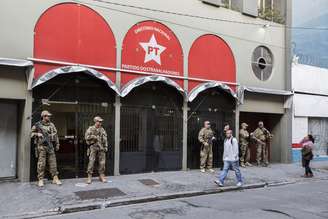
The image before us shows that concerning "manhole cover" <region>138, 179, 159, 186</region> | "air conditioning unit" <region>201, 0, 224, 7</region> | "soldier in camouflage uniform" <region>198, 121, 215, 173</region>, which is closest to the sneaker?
"manhole cover" <region>138, 179, 159, 186</region>

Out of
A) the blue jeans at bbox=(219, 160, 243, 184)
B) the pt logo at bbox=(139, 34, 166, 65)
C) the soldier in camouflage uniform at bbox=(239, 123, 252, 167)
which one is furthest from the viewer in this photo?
the soldier in camouflage uniform at bbox=(239, 123, 252, 167)

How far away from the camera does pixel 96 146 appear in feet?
38.4

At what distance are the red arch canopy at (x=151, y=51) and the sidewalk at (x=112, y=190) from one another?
327 cm

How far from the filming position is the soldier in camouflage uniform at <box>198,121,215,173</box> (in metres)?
14.5

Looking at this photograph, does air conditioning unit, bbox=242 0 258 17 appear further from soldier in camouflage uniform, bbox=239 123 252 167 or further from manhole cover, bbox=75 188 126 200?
manhole cover, bbox=75 188 126 200

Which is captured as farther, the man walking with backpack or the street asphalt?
the man walking with backpack

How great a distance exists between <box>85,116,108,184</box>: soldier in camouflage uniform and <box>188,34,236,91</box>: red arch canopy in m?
4.33

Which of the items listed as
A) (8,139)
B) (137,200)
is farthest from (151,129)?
(8,139)

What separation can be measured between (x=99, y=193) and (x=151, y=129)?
3.95m

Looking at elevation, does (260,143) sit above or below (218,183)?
above

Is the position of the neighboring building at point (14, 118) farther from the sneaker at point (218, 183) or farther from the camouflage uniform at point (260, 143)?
the camouflage uniform at point (260, 143)

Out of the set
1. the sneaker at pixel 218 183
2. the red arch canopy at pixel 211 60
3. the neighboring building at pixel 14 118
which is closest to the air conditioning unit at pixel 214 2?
the red arch canopy at pixel 211 60

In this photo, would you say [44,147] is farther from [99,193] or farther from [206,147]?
[206,147]

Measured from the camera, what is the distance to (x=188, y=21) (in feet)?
49.3
